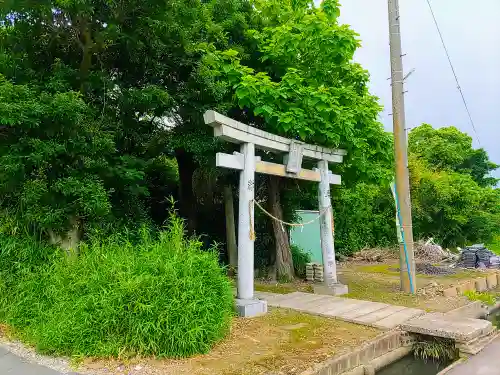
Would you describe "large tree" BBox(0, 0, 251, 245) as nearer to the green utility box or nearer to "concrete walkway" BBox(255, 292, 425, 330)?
"concrete walkway" BBox(255, 292, 425, 330)

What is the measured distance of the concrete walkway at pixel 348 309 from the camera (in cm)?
704

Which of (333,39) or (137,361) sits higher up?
(333,39)

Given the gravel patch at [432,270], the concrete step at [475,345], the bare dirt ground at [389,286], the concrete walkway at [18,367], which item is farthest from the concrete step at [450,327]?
the gravel patch at [432,270]

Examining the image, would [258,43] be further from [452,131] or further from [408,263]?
[452,131]

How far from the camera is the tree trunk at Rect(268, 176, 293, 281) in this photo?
36.9 feet

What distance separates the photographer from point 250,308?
23.4 feet

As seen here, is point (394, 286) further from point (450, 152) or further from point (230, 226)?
point (450, 152)

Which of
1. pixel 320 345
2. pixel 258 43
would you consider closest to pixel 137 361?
pixel 320 345

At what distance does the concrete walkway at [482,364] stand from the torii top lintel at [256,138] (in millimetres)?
4432

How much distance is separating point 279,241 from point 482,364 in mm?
6087

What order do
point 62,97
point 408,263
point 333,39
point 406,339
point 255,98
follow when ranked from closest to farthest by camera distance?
point 62,97, point 406,339, point 255,98, point 333,39, point 408,263

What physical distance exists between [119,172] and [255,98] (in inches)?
112

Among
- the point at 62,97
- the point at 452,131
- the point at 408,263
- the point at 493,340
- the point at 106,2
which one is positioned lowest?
the point at 493,340

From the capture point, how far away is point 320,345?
575 cm
